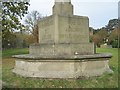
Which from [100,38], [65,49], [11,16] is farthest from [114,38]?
[65,49]

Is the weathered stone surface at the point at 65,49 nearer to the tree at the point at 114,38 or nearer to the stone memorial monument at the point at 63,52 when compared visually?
the stone memorial monument at the point at 63,52

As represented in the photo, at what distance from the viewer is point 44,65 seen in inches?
269

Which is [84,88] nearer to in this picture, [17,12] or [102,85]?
[102,85]

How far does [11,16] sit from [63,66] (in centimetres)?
1812

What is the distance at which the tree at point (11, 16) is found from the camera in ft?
73.5

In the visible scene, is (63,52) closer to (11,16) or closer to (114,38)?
(11,16)

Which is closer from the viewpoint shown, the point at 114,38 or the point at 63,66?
the point at 63,66

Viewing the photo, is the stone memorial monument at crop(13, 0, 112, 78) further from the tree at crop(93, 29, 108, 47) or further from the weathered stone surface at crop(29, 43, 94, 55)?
the tree at crop(93, 29, 108, 47)

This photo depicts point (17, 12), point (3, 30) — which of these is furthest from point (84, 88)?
point (17, 12)

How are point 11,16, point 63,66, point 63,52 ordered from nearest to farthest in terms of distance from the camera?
point 63,66 → point 63,52 → point 11,16

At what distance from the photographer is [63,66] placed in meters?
6.71

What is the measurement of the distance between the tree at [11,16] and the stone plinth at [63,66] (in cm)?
1594

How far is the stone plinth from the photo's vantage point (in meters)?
6.65

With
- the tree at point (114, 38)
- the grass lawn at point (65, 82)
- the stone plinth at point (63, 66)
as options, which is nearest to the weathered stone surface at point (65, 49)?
the stone plinth at point (63, 66)
